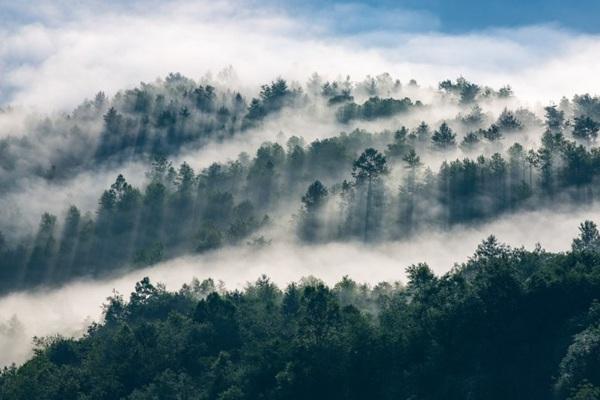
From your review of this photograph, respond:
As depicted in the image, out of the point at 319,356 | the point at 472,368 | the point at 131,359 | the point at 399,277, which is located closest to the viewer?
the point at 472,368

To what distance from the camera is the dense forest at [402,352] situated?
91.8 m

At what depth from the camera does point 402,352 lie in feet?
330

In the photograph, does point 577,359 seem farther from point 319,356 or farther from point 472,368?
point 319,356

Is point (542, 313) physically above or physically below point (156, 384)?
above

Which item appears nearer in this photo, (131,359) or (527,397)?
(527,397)

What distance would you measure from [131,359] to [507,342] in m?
57.0

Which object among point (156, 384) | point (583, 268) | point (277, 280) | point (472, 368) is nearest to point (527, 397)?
point (472, 368)

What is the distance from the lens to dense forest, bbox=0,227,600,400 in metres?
91.8

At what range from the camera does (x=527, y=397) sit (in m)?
90.1

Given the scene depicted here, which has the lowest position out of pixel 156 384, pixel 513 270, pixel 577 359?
pixel 156 384

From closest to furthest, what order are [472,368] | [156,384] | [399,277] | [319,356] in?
[472,368] → [319,356] → [156,384] → [399,277]

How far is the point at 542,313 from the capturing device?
9819 centimetres

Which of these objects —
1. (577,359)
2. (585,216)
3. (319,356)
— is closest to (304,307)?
(319,356)

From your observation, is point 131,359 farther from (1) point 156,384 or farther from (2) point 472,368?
(2) point 472,368
